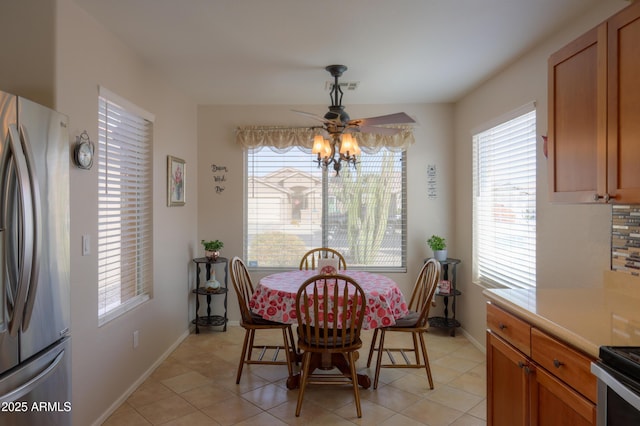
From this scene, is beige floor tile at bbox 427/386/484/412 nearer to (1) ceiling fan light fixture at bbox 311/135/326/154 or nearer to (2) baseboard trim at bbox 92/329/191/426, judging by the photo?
(1) ceiling fan light fixture at bbox 311/135/326/154

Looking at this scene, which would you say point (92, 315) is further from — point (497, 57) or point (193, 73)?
point (497, 57)

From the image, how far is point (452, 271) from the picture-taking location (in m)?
4.08

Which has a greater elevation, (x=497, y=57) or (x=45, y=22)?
(x=497, y=57)

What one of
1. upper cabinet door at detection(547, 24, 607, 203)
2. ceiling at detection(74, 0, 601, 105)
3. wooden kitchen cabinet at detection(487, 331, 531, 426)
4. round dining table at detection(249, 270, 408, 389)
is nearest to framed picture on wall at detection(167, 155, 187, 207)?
ceiling at detection(74, 0, 601, 105)

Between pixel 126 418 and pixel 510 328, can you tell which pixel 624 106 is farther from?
pixel 126 418

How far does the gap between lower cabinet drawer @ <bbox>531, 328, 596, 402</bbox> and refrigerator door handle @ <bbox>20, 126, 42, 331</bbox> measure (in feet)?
6.96

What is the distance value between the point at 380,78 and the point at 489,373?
2586 millimetres

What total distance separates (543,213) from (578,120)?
1045 millimetres

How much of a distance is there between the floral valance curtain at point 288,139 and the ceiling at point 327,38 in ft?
1.98

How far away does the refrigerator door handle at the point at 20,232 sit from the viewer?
1462mm

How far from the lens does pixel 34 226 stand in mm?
1573

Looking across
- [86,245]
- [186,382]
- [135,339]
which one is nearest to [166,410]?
[186,382]

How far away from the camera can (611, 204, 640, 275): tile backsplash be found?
1889 mm

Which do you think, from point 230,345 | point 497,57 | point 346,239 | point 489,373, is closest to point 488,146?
point 497,57
